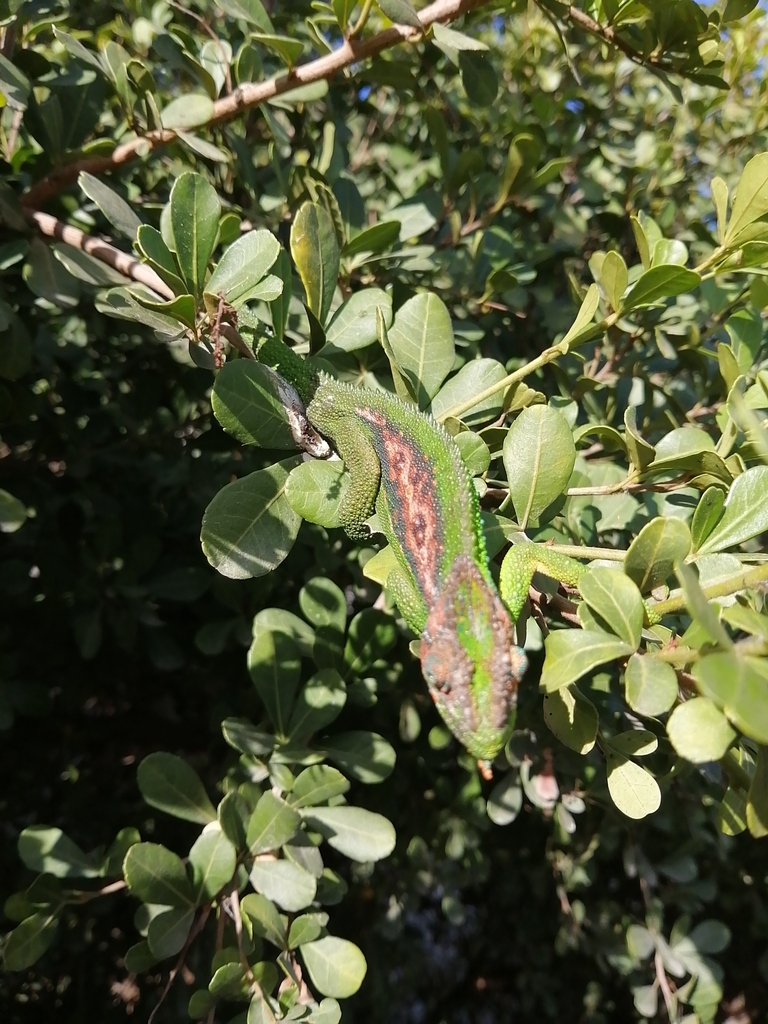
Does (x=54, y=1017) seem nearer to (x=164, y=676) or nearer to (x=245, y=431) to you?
(x=164, y=676)

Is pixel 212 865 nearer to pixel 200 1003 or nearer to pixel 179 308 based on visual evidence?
pixel 200 1003

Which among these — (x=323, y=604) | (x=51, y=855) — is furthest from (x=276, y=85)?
(x=51, y=855)

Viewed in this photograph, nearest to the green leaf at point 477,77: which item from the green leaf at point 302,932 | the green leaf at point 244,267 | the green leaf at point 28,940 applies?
the green leaf at point 244,267

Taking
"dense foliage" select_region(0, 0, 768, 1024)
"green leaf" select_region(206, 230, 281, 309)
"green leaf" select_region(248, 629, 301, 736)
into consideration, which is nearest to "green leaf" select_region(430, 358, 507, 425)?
"dense foliage" select_region(0, 0, 768, 1024)

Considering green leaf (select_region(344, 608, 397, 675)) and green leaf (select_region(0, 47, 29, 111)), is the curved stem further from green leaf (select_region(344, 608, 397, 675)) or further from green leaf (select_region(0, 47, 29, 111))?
green leaf (select_region(0, 47, 29, 111))

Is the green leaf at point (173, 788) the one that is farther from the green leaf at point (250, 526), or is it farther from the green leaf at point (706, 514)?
the green leaf at point (706, 514)

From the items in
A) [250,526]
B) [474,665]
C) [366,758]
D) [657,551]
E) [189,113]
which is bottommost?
[366,758]
